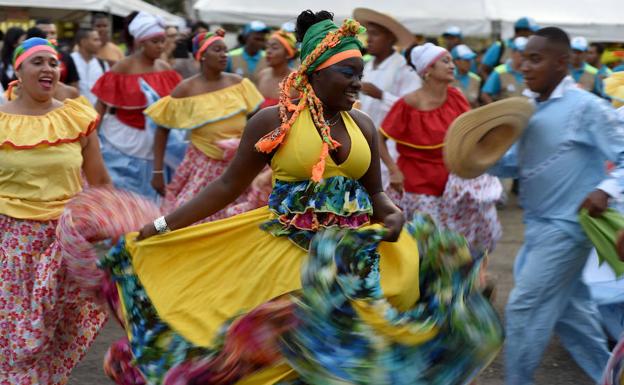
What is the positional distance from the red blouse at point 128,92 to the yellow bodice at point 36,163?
12.1 ft

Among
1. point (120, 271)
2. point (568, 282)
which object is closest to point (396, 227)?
point (120, 271)

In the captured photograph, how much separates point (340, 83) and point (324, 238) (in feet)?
2.27

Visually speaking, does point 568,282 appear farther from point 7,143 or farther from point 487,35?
point 487,35

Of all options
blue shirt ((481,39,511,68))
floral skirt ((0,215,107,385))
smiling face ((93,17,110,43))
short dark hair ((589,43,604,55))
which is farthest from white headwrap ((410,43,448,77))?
short dark hair ((589,43,604,55))

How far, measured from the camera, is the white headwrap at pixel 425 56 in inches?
304

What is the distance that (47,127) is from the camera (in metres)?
5.62

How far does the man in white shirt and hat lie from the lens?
28.1 ft

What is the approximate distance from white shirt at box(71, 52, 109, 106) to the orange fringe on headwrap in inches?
284

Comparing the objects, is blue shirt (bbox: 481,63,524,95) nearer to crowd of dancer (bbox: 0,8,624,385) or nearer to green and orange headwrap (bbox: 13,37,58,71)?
crowd of dancer (bbox: 0,8,624,385)

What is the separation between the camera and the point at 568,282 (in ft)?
17.1

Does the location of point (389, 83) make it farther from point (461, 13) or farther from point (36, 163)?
point (461, 13)

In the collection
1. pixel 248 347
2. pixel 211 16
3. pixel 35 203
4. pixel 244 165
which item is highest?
pixel 244 165

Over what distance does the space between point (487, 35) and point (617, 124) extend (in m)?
12.4

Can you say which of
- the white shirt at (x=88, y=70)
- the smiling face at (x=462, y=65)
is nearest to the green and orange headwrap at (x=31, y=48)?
the white shirt at (x=88, y=70)
